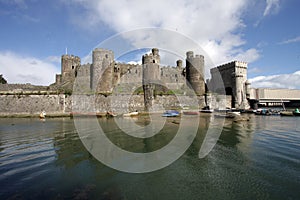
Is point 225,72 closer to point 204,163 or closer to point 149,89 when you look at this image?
point 149,89

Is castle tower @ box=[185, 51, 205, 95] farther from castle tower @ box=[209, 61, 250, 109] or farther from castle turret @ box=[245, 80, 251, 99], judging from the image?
castle turret @ box=[245, 80, 251, 99]

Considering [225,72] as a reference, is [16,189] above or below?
below

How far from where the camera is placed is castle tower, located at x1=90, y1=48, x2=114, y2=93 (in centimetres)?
3297

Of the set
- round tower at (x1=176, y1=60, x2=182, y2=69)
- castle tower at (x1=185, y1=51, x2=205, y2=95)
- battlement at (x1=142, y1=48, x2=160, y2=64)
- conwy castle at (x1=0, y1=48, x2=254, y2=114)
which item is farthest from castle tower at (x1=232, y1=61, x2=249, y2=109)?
battlement at (x1=142, y1=48, x2=160, y2=64)

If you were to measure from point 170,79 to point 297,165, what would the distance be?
1373 inches

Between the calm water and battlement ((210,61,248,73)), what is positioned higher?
battlement ((210,61,248,73))

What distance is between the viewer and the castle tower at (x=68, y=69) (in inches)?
1439

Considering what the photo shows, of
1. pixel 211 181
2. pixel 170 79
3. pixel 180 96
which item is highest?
pixel 170 79

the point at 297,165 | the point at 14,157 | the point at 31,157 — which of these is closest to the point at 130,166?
the point at 31,157

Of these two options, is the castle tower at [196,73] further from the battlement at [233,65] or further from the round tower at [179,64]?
the battlement at [233,65]

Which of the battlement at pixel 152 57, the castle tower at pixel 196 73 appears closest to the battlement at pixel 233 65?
the castle tower at pixel 196 73

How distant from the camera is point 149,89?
30.1m

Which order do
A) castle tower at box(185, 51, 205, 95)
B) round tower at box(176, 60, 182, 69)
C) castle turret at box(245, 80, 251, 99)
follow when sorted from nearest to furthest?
1. castle tower at box(185, 51, 205, 95)
2. castle turret at box(245, 80, 251, 99)
3. round tower at box(176, 60, 182, 69)

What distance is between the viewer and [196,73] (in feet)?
115
